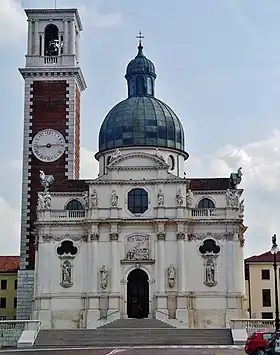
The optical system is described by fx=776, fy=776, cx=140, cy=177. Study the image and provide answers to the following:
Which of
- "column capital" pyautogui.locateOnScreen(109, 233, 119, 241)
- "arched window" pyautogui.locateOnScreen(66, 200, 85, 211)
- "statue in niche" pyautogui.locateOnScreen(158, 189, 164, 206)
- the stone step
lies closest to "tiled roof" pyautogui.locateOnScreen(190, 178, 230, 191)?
"statue in niche" pyautogui.locateOnScreen(158, 189, 164, 206)

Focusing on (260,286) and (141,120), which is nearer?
(141,120)

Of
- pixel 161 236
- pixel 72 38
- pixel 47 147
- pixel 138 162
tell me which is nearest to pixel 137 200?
pixel 138 162

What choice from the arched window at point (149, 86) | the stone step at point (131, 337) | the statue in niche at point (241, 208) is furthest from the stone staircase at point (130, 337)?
the arched window at point (149, 86)

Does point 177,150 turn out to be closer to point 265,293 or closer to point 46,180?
point 46,180

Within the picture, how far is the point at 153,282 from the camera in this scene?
58.2m

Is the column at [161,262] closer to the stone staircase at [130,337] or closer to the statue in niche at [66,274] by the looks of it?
the stone staircase at [130,337]

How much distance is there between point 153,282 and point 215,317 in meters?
5.27

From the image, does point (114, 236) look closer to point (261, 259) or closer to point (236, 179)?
point (236, 179)

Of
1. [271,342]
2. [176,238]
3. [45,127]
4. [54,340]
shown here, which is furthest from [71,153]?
[271,342]

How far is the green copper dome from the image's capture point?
63656 mm

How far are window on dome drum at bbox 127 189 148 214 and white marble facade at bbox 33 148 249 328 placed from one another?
1.00 ft

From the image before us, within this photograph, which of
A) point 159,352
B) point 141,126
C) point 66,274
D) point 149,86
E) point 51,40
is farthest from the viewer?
point 149,86

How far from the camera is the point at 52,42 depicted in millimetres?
66938

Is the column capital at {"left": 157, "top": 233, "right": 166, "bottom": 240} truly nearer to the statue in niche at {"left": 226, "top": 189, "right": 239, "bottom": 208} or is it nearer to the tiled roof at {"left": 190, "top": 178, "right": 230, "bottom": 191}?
the tiled roof at {"left": 190, "top": 178, "right": 230, "bottom": 191}
